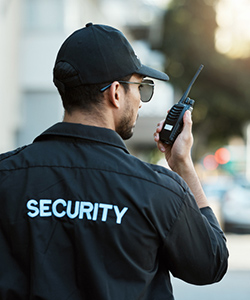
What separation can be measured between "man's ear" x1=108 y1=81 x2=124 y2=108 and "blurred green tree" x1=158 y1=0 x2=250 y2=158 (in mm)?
19979

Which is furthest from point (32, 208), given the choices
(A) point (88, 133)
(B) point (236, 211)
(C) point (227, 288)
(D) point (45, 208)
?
(B) point (236, 211)

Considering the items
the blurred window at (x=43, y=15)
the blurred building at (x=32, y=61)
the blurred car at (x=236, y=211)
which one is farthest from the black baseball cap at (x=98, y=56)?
the blurred car at (x=236, y=211)

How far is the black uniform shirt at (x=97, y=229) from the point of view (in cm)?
169

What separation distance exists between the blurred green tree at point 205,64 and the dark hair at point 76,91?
1999 cm

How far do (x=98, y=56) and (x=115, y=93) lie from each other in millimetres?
125

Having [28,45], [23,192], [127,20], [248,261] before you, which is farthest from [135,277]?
[127,20]

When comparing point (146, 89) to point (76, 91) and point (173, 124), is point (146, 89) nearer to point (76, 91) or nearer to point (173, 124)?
point (173, 124)

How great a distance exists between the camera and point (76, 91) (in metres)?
1.85

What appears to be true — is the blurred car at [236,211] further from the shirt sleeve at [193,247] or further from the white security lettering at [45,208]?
the white security lettering at [45,208]

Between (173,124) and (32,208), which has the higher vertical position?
(173,124)

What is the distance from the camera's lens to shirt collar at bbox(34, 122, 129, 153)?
5.95ft

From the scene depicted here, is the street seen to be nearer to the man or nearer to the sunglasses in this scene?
the sunglasses

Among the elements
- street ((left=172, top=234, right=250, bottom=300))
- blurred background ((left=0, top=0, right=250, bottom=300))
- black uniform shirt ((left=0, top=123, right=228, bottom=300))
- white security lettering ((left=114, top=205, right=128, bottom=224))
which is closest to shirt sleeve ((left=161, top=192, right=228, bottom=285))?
black uniform shirt ((left=0, top=123, right=228, bottom=300))

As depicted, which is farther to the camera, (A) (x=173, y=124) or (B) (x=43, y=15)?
(B) (x=43, y=15)
